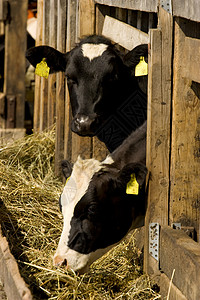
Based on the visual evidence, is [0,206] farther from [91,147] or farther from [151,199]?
[151,199]

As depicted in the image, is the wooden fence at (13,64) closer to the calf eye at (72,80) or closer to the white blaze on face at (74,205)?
the calf eye at (72,80)

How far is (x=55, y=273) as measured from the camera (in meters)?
4.30

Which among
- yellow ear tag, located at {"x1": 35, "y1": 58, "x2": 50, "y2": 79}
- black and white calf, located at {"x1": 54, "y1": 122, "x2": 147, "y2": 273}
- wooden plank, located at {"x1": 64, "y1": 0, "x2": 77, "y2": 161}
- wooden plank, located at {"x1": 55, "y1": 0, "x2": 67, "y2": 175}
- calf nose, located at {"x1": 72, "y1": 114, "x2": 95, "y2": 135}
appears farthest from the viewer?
wooden plank, located at {"x1": 55, "y1": 0, "x2": 67, "y2": 175}

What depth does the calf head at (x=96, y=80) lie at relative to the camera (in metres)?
5.81

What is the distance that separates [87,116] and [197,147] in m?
1.86

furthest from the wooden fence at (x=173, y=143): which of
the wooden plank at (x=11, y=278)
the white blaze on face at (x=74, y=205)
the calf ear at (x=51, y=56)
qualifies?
the calf ear at (x=51, y=56)

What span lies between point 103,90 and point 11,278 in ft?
8.10

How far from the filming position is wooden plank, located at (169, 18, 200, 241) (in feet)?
13.2

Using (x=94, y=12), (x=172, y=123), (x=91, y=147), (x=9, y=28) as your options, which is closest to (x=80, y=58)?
(x=94, y=12)

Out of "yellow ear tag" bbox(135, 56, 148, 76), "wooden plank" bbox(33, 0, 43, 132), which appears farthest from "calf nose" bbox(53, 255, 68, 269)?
"wooden plank" bbox(33, 0, 43, 132)

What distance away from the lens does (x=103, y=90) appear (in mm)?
5977

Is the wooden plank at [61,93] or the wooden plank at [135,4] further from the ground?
the wooden plank at [135,4]

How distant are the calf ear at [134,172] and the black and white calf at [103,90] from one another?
4.37ft

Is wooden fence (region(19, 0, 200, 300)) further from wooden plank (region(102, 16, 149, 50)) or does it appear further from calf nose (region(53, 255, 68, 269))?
wooden plank (region(102, 16, 149, 50))
